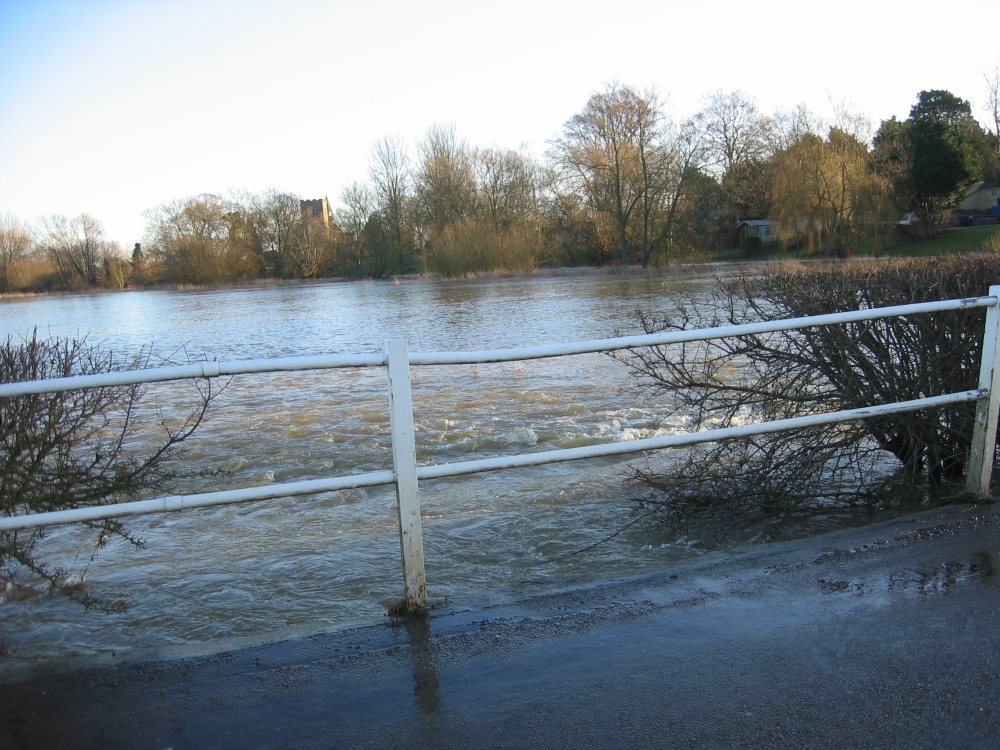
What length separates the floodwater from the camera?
455 cm

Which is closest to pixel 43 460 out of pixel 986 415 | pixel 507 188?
pixel 986 415

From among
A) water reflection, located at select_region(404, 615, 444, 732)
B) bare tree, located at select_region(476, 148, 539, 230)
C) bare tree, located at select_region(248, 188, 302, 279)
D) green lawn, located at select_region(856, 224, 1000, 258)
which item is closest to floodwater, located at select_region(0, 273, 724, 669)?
water reflection, located at select_region(404, 615, 444, 732)

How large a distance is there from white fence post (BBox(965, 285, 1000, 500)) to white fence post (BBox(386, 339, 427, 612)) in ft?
9.88

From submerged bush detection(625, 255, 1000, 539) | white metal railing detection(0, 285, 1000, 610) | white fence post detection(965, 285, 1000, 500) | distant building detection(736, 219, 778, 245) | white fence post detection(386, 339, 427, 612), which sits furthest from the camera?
distant building detection(736, 219, 778, 245)

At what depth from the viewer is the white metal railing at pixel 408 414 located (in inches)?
121

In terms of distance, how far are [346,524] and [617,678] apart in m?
4.06

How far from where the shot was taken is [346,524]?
660 centimetres

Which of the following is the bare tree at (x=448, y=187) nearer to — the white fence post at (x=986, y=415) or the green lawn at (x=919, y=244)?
the green lawn at (x=919, y=244)

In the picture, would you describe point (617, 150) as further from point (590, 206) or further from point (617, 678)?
point (617, 678)

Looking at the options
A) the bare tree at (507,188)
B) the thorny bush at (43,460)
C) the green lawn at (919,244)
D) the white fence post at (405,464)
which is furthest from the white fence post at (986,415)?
the bare tree at (507,188)

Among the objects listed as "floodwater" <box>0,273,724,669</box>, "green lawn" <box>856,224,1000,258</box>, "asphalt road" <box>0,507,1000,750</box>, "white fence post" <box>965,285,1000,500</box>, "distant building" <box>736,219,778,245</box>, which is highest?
"distant building" <box>736,219,778,245</box>

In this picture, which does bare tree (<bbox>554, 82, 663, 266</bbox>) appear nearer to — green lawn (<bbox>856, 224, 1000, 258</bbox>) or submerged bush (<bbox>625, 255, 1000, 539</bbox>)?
green lawn (<bbox>856, 224, 1000, 258</bbox>)

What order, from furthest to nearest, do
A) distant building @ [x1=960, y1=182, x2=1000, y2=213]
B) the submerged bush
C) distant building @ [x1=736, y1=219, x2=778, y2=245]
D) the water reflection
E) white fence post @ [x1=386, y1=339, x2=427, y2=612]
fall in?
distant building @ [x1=736, y1=219, x2=778, y2=245]
distant building @ [x1=960, y1=182, x2=1000, y2=213]
the submerged bush
white fence post @ [x1=386, y1=339, x2=427, y2=612]
the water reflection

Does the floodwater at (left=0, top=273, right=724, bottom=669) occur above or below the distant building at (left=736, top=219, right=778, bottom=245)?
below
